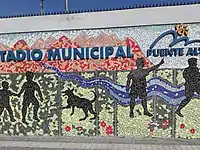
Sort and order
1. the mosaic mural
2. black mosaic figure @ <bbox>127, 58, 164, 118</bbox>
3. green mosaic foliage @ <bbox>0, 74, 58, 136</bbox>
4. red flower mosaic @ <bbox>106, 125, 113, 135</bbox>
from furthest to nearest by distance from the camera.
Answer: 1. green mosaic foliage @ <bbox>0, 74, 58, 136</bbox>
2. red flower mosaic @ <bbox>106, 125, 113, 135</bbox>
3. black mosaic figure @ <bbox>127, 58, 164, 118</bbox>
4. the mosaic mural

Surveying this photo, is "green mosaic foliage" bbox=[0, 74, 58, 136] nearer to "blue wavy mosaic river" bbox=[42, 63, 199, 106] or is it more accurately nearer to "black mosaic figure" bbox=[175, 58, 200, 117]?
"blue wavy mosaic river" bbox=[42, 63, 199, 106]

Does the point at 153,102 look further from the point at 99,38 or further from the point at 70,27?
the point at 70,27

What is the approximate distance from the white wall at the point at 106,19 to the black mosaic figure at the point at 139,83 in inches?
42.7

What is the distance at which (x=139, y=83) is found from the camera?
8180mm

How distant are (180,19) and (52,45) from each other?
3.38m

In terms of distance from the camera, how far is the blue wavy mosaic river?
8.00m

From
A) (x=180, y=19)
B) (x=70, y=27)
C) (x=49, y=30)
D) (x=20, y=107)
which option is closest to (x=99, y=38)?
(x=70, y=27)

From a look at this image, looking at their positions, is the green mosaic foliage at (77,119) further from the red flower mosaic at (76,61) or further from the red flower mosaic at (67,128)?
the red flower mosaic at (76,61)

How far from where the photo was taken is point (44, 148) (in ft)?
24.7

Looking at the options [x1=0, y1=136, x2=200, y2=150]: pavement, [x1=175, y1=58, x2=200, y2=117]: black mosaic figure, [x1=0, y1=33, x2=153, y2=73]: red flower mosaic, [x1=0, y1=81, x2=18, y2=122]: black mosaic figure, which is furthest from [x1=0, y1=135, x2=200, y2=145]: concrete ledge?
[x1=0, y1=33, x2=153, y2=73]: red flower mosaic

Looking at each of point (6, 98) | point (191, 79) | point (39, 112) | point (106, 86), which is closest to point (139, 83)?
point (106, 86)

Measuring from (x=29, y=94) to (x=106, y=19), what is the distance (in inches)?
115

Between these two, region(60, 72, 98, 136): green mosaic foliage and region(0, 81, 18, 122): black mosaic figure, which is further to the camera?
region(0, 81, 18, 122): black mosaic figure

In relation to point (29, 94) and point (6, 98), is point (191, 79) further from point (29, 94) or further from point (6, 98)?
point (6, 98)
